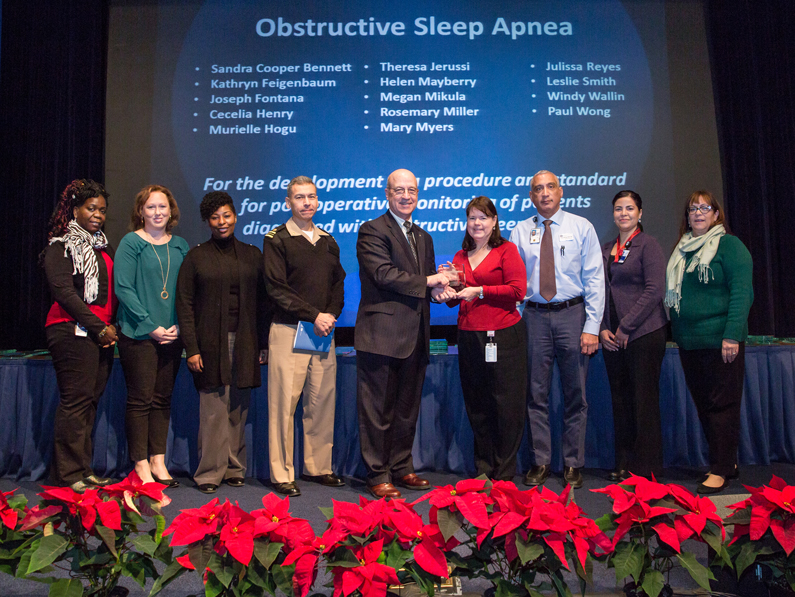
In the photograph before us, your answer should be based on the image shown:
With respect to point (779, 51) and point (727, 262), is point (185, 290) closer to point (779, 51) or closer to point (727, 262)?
point (727, 262)

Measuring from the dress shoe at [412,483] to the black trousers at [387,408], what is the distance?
0.09 ft

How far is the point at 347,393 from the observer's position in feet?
11.2

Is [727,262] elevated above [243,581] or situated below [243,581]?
above

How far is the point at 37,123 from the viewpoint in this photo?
4.48m

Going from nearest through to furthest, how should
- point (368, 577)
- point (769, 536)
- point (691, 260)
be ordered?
point (368, 577) → point (769, 536) → point (691, 260)

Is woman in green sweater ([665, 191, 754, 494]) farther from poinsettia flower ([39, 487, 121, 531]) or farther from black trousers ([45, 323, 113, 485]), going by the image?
black trousers ([45, 323, 113, 485])

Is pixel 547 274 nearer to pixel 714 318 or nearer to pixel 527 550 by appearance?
pixel 714 318

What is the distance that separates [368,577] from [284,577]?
0.63 ft

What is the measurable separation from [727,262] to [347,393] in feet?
6.82

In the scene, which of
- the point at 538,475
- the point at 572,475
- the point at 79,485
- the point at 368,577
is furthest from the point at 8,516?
the point at 572,475

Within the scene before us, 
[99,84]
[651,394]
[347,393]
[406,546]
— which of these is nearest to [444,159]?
[347,393]

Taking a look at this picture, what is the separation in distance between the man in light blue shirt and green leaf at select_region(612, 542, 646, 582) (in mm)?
1854

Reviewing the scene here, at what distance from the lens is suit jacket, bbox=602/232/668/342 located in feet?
9.90

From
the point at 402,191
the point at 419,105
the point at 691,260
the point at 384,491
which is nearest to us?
the point at 384,491
